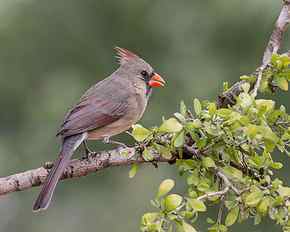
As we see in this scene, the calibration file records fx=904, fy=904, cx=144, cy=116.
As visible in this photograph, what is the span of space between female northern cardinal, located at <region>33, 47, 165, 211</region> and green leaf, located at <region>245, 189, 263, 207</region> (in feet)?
4.04

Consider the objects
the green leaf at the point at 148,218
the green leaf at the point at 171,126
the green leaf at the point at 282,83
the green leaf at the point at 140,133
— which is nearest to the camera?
the green leaf at the point at 148,218

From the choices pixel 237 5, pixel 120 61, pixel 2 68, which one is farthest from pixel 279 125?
pixel 2 68

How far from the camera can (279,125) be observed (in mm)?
3338

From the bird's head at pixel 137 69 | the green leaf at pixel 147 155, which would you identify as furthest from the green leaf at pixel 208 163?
the bird's head at pixel 137 69

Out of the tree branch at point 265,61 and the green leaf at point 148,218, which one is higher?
the tree branch at point 265,61

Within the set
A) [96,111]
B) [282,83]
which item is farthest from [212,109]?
[96,111]

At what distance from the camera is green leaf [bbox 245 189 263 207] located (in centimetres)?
310

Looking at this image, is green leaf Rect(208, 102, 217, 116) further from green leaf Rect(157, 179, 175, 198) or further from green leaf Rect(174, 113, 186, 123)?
green leaf Rect(157, 179, 175, 198)

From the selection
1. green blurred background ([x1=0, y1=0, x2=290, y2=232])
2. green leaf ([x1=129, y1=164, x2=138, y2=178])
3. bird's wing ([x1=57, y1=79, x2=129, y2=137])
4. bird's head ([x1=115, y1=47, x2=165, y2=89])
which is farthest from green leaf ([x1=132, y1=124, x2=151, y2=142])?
green blurred background ([x1=0, y1=0, x2=290, y2=232])

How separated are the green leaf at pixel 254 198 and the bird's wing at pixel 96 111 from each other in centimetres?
170

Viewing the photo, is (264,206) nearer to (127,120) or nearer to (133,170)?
(133,170)

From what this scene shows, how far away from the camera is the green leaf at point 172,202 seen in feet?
9.80

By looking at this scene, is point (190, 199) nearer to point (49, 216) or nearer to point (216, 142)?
point (216, 142)

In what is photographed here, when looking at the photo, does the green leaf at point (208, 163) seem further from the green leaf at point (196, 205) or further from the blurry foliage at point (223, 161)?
the green leaf at point (196, 205)
